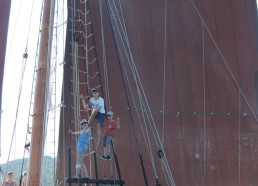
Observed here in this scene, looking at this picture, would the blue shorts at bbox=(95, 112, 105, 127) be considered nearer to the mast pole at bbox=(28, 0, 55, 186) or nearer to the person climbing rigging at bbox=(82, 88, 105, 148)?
the person climbing rigging at bbox=(82, 88, 105, 148)

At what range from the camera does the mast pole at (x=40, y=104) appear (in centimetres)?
490

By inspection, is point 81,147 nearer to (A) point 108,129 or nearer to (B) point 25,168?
(A) point 108,129

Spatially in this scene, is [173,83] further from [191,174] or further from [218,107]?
[191,174]

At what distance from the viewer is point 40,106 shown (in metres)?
5.07

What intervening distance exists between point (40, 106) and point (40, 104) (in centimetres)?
2

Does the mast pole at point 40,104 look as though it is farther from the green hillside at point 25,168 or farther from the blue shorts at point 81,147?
the blue shorts at point 81,147

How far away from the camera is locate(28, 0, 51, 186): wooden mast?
4.90 m

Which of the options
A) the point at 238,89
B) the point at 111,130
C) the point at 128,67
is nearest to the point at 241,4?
the point at 238,89

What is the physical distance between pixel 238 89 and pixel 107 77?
9.17ft

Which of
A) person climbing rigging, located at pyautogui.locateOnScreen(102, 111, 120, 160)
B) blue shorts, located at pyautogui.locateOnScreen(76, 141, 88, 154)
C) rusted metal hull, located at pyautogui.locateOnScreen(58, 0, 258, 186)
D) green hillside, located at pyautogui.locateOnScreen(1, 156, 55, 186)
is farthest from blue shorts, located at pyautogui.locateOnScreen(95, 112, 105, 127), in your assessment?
rusted metal hull, located at pyautogui.locateOnScreen(58, 0, 258, 186)

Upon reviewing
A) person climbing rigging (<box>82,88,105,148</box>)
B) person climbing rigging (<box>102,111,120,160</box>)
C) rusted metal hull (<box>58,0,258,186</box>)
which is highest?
rusted metal hull (<box>58,0,258,186</box>)

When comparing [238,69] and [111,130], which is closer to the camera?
[111,130]

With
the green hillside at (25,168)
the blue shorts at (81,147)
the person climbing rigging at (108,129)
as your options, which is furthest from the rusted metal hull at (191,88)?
the blue shorts at (81,147)

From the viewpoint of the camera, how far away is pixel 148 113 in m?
9.98
